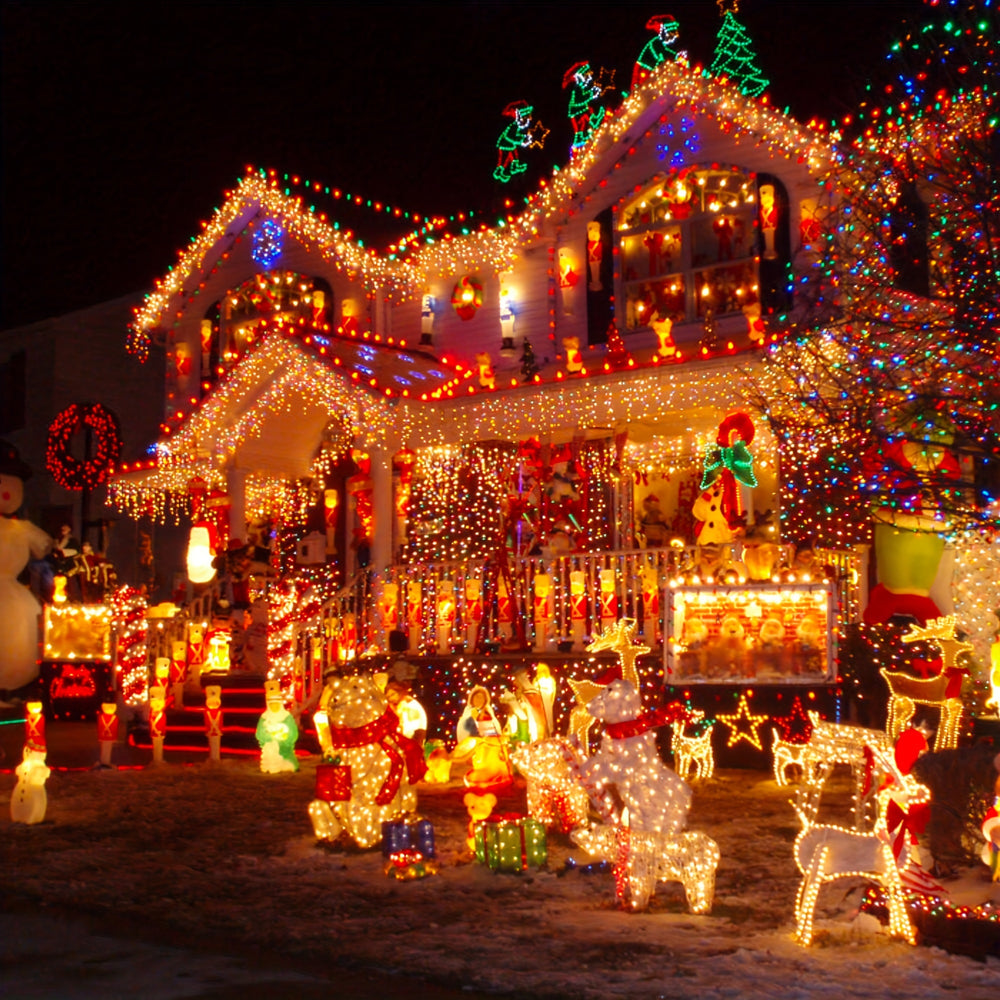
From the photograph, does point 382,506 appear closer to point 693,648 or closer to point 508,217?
point 508,217

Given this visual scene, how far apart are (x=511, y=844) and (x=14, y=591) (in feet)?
38.7

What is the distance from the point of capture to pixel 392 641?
41.8 feet

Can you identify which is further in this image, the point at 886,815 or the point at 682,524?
the point at 682,524

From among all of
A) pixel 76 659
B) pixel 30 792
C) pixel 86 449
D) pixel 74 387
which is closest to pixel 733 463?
pixel 30 792

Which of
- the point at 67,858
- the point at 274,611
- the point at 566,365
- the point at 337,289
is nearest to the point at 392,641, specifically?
the point at 274,611

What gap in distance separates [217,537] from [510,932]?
12.5 meters

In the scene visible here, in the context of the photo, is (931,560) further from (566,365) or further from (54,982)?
(54,982)

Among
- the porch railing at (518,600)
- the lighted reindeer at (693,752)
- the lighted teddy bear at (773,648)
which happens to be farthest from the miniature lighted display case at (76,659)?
the lighted teddy bear at (773,648)

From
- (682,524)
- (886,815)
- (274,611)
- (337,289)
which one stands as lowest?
(886,815)

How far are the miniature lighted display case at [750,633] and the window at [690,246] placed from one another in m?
4.85

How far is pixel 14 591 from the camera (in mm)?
16438

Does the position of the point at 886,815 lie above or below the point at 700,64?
below

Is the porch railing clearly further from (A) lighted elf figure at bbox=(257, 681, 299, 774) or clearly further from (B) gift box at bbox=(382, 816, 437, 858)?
(B) gift box at bbox=(382, 816, 437, 858)

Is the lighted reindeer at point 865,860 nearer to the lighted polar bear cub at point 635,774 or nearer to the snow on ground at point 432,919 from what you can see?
the snow on ground at point 432,919
